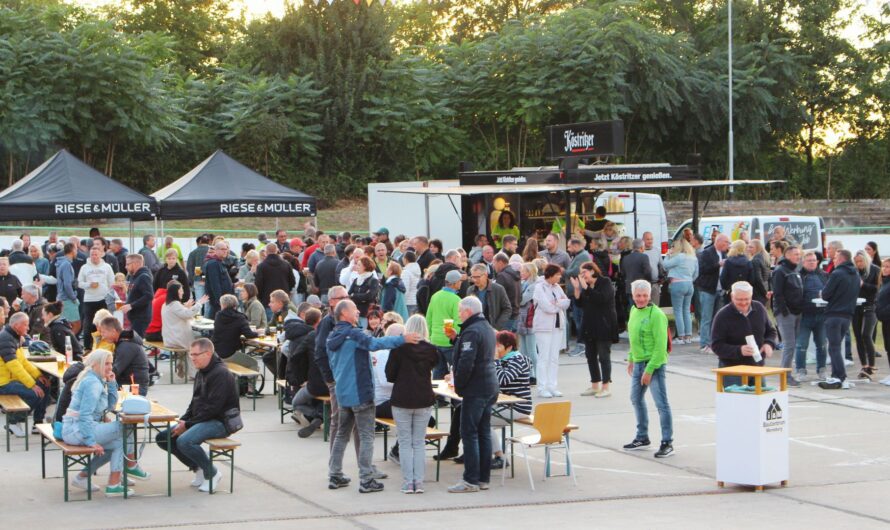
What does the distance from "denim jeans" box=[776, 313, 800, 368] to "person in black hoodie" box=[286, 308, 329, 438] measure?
6.32 meters

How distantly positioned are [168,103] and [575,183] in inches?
981

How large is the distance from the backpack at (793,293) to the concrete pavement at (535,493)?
2.31m

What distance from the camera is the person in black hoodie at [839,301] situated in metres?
14.8

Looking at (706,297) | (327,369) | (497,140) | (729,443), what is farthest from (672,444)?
(497,140)

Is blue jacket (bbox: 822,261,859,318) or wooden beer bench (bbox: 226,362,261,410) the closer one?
wooden beer bench (bbox: 226,362,261,410)

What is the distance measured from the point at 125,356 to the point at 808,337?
29.2 ft

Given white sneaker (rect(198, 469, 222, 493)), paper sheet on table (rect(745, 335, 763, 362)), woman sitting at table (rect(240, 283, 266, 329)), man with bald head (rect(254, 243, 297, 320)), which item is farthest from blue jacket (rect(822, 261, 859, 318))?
Result: white sneaker (rect(198, 469, 222, 493))

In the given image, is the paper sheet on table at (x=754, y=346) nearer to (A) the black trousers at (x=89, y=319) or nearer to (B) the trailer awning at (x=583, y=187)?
(B) the trailer awning at (x=583, y=187)

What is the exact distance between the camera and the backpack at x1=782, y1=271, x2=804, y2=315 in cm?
1511

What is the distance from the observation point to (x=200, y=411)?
9727 mm

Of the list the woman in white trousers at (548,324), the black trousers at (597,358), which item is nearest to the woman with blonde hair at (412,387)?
the woman in white trousers at (548,324)

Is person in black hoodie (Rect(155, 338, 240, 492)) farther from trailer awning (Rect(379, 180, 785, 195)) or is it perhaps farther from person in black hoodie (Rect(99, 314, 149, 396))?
trailer awning (Rect(379, 180, 785, 195))

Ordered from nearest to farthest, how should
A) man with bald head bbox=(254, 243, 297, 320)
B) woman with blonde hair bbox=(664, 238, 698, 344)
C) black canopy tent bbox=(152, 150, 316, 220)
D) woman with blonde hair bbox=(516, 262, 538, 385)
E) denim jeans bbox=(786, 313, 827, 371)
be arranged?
denim jeans bbox=(786, 313, 827, 371), woman with blonde hair bbox=(516, 262, 538, 385), man with bald head bbox=(254, 243, 297, 320), woman with blonde hair bbox=(664, 238, 698, 344), black canopy tent bbox=(152, 150, 316, 220)

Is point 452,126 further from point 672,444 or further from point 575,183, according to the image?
point 672,444
